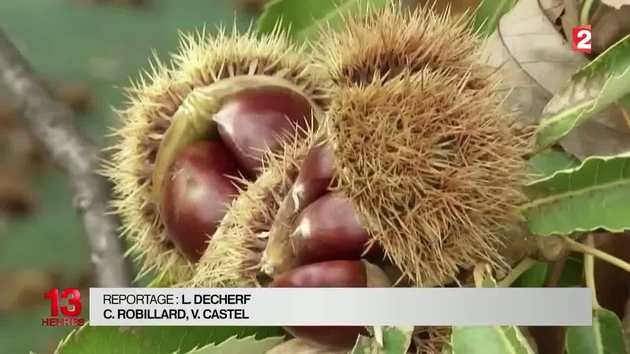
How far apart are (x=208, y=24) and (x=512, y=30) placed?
0.36m

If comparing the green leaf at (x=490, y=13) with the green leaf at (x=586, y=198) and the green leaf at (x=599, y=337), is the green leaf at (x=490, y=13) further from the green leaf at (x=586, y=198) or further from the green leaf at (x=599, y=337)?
the green leaf at (x=599, y=337)

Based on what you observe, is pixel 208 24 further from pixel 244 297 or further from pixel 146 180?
pixel 244 297

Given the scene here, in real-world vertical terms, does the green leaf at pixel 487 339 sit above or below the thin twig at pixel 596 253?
below

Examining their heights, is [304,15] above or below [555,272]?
above

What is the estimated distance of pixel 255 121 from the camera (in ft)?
2.87

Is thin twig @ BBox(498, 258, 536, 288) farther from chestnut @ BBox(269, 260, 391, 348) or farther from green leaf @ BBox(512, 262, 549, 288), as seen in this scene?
chestnut @ BBox(269, 260, 391, 348)

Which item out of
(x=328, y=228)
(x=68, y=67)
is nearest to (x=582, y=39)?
(x=328, y=228)

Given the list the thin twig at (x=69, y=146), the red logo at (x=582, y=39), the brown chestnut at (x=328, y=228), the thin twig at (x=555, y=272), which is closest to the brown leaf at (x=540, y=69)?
the red logo at (x=582, y=39)

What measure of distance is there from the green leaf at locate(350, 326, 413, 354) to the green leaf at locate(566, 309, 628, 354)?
0.61 ft

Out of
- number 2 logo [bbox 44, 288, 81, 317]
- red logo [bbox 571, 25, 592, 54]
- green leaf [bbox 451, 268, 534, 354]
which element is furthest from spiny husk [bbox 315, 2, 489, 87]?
number 2 logo [bbox 44, 288, 81, 317]

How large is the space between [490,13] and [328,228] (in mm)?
325

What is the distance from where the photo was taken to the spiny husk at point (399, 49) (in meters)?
0.83

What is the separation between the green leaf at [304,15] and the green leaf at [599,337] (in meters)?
0.44
